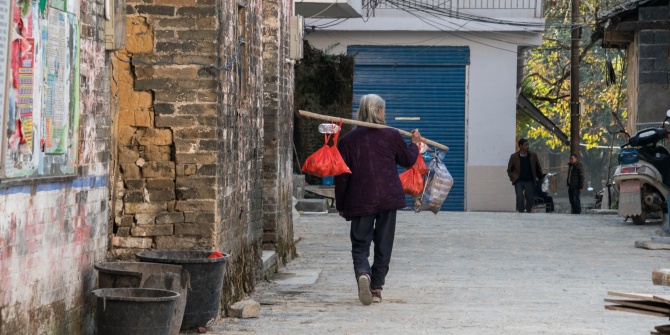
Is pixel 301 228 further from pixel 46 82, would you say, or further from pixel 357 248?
Answer: pixel 46 82

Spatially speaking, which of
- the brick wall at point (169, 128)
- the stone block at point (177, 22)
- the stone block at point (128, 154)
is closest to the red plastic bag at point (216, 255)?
the brick wall at point (169, 128)

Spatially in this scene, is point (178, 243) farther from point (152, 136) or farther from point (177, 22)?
point (177, 22)

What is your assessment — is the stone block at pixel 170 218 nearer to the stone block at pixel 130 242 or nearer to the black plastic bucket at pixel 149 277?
the stone block at pixel 130 242

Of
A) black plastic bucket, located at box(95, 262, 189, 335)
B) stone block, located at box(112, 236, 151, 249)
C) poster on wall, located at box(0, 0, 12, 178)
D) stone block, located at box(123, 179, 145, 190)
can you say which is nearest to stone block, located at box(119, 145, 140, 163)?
stone block, located at box(123, 179, 145, 190)

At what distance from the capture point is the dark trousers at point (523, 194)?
26859 mm

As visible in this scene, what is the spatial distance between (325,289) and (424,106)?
1860cm

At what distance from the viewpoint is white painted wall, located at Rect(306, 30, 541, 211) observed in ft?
99.3

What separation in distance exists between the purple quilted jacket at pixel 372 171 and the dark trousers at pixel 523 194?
15794 mm

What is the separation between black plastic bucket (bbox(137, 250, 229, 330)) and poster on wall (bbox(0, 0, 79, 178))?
1302 millimetres

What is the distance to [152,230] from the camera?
940 cm

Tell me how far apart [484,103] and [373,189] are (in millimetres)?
19700

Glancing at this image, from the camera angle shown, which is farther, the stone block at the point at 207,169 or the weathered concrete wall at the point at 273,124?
the weathered concrete wall at the point at 273,124

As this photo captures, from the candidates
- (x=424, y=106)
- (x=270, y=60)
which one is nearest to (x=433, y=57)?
(x=424, y=106)

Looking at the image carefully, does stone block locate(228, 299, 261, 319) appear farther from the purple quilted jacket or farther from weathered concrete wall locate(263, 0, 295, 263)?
weathered concrete wall locate(263, 0, 295, 263)
